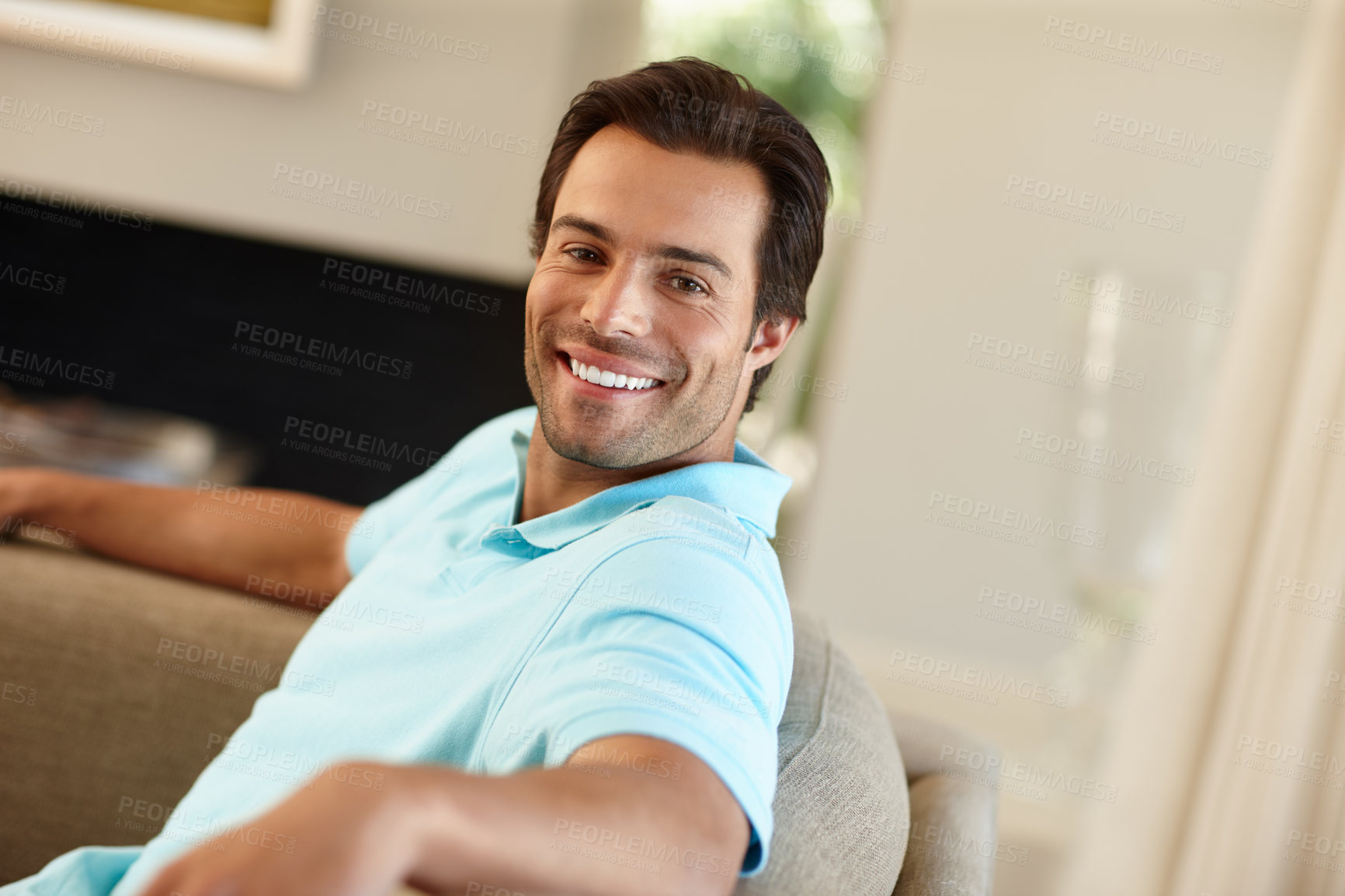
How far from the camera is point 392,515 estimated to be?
1.31 m

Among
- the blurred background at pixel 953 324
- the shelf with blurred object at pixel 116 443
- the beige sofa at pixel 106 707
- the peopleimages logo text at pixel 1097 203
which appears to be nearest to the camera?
the beige sofa at pixel 106 707

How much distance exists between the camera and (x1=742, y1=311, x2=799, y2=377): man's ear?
1.10 meters

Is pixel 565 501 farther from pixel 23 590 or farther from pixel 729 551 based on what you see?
pixel 23 590

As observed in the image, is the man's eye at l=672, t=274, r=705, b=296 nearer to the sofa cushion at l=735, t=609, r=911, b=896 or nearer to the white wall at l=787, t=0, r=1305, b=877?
the sofa cushion at l=735, t=609, r=911, b=896

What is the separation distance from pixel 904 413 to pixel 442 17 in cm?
148

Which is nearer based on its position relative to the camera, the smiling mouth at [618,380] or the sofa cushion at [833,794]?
the sofa cushion at [833,794]

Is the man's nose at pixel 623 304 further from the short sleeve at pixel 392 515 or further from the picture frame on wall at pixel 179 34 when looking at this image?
the picture frame on wall at pixel 179 34

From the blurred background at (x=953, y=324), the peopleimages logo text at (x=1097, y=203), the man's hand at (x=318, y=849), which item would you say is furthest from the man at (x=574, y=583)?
the peopleimages logo text at (x=1097, y=203)

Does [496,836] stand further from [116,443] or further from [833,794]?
[116,443]

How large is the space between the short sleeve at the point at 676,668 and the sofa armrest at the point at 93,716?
0.68 metres

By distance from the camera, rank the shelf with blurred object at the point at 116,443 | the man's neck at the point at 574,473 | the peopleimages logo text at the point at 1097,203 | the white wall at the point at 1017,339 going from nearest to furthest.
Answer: the man's neck at the point at 574,473 < the shelf with blurred object at the point at 116,443 < the white wall at the point at 1017,339 < the peopleimages logo text at the point at 1097,203

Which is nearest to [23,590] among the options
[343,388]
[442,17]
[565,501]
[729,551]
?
[565,501]

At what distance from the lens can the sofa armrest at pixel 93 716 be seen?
1260mm

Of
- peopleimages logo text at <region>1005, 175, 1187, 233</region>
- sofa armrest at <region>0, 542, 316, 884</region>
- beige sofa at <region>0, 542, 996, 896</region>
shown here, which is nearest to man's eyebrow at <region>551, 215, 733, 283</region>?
beige sofa at <region>0, 542, 996, 896</region>
